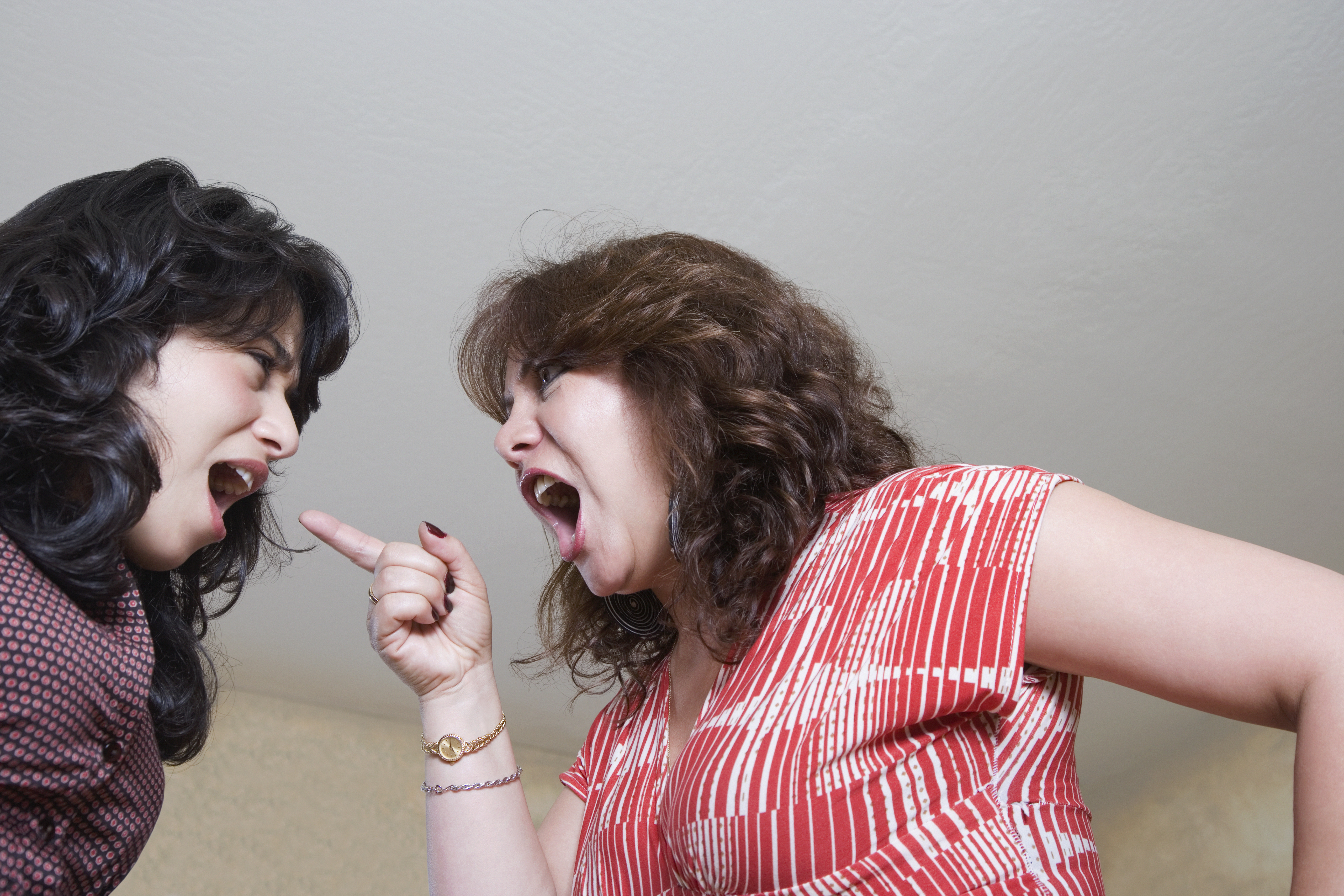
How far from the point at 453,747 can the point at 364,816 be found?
302 cm

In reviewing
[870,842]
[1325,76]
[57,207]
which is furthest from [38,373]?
[1325,76]

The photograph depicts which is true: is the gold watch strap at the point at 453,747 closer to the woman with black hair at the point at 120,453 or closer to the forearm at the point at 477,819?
the forearm at the point at 477,819

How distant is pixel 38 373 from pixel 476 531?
207 cm

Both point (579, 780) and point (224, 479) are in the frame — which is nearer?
point (224, 479)

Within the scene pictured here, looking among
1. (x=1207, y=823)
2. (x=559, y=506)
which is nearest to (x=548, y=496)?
(x=559, y=506)

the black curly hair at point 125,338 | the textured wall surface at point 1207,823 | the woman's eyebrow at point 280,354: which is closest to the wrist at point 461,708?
the black curly hair at point 125,338

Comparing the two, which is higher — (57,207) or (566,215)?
(57,207)

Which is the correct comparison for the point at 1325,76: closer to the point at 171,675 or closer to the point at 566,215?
the point at 566,215

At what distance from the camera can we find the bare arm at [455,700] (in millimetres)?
1181

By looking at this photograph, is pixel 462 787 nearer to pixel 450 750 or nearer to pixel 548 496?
pixel 450 750

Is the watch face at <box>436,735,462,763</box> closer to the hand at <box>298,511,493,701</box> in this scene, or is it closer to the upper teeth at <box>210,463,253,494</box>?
the hand at <box>298,511,493,701</box>

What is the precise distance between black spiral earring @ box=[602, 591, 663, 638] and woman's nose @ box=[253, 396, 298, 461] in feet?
1.54

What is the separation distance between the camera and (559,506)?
1.34m

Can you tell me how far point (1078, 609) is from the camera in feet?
2.84
